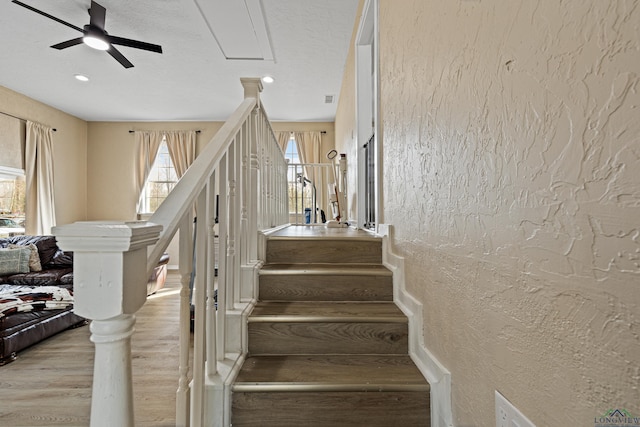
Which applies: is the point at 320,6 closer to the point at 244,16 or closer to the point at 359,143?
the point at 244,16

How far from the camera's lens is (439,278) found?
121 centimetres

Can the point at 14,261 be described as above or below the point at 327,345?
above

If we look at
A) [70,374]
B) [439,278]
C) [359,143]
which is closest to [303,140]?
[359,143]

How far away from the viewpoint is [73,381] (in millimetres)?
2160

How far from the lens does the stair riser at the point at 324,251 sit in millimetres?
2055

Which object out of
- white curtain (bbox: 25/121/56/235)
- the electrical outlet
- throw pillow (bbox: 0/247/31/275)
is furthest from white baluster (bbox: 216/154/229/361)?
white curtain (bbox: 25/121/56/235)

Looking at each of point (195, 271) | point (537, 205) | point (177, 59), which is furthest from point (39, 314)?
point (537, 205)

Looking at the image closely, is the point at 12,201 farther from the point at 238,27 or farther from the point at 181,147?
the point at 238,27

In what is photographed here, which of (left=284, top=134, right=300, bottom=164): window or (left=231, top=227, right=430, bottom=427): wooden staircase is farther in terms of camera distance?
(left=284, top=134, right=300, bottom=164): window

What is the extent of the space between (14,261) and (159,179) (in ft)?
10.4

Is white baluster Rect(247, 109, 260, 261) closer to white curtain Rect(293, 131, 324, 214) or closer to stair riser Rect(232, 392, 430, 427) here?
stair riser Rect(232, 392, 430, 427)

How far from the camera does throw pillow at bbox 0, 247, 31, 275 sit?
11.6 feet

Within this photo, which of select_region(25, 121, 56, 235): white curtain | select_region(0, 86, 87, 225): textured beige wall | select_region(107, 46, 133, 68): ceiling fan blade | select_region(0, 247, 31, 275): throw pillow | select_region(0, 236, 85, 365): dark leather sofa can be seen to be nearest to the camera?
select_region(0, 236, 85, 365): dark leather sofa

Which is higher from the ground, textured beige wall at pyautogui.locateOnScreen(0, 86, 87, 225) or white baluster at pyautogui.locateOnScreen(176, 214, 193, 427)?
textured beige wall at pyautogui.locateOnScreen(0, 86, 87, 225)
